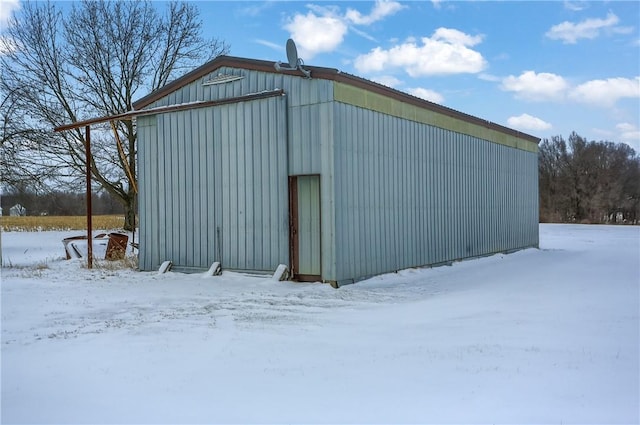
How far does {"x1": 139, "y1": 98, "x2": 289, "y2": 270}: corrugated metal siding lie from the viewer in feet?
33.8

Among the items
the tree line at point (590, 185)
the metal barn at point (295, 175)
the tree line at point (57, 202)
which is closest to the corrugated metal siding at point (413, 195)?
the metal barn at point (295, 175)

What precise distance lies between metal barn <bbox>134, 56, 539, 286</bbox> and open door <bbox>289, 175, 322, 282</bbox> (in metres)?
0.02

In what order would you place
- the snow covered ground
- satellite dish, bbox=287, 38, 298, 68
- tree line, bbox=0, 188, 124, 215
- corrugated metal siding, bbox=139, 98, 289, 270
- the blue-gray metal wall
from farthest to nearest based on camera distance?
1. tree line, bbox=0, 188, 124, 215
2. corrugated metal siding, bbox=139, 98, 289, 270
3. the blue-gray metal wall
4. satellite dish, bbox=287, 38, 298, 68
5. the snow covered ground

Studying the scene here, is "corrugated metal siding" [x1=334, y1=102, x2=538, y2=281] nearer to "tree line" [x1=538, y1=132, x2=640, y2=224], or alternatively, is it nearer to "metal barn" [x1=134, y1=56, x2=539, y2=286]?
"metal barn" [x1=134, y1=56, x2=539, y2=286]

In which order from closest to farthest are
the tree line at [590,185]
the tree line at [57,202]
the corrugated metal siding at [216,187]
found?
1. the corrugated metal siding at [216,187]
2. the tree line at [57,202]
3. the tree line at [590,185]

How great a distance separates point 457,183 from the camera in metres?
14.1

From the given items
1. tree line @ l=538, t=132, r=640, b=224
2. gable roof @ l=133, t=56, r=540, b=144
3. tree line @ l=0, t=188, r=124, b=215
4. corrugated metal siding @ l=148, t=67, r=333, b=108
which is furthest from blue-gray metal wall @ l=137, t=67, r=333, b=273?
tree line @ l=538, t=132, r=640, b=224

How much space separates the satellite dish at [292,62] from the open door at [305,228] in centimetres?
200

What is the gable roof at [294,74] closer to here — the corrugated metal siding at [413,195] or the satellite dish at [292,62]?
the satellite dish at [292,62]

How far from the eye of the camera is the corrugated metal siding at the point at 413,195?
10.0 meters

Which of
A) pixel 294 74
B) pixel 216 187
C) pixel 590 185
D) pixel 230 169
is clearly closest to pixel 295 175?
pixel 230 169

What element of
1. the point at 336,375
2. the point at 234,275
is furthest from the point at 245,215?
the point at 336,375

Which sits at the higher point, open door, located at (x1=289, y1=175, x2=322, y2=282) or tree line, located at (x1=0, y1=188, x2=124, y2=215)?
tree line, located at (x1=0, y1=188, x2=124, y2=215)

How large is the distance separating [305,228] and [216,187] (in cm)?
242
